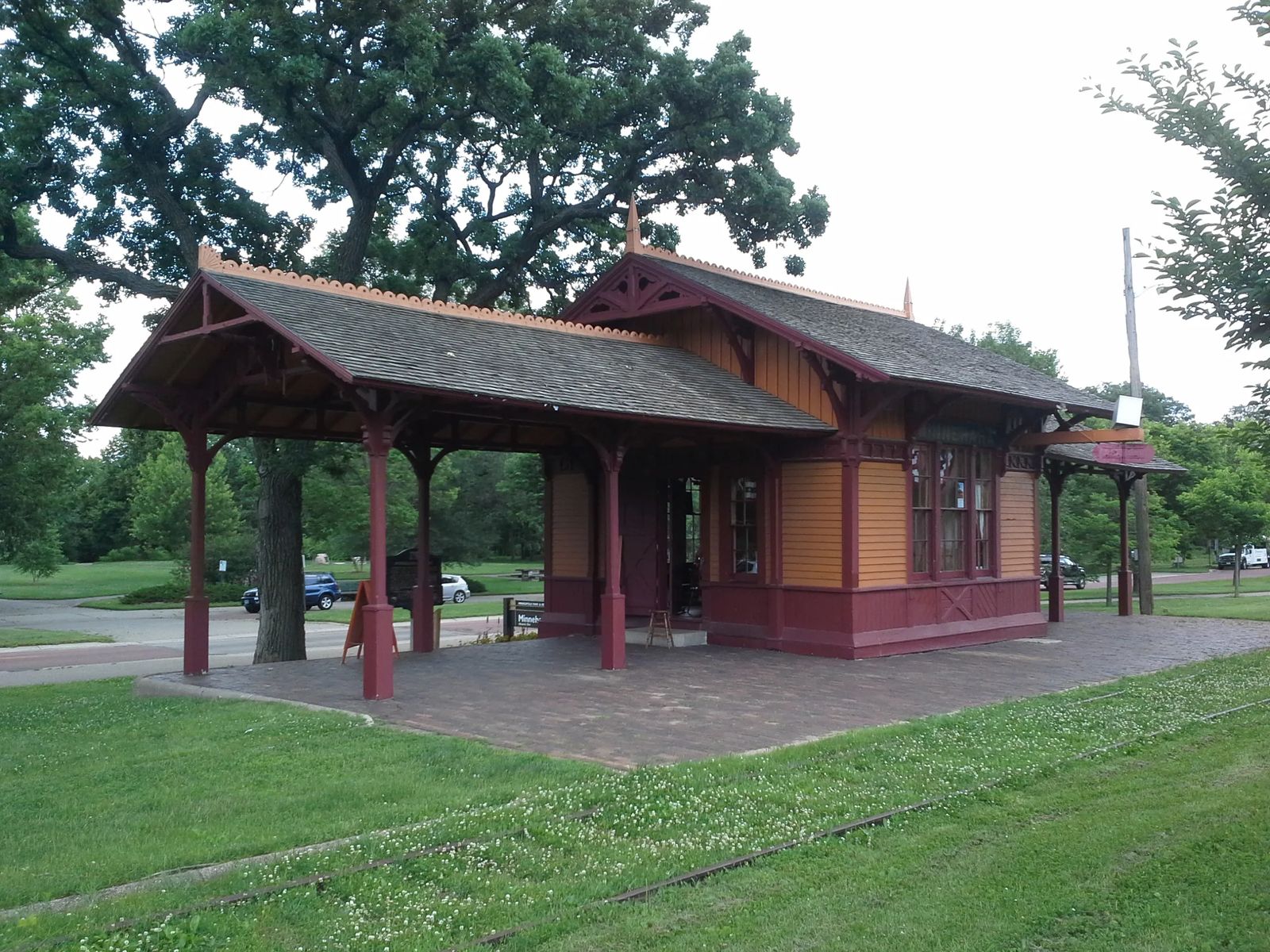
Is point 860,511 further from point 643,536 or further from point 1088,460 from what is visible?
point 1088,460

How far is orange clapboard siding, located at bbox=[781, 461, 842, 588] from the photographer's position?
14.9 m

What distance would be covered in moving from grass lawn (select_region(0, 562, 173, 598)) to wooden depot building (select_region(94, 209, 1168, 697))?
33364 millimetres

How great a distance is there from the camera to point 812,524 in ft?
49.7

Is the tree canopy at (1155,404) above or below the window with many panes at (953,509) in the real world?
above

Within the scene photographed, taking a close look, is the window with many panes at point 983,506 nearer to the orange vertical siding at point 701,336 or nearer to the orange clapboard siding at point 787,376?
the orange clapboard siding at point 787,376

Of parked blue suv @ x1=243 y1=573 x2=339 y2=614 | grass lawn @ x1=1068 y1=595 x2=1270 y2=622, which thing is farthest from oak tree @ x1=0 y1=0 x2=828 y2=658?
parked blue suv @ x1=243 y1=573 x2=339 y2=614

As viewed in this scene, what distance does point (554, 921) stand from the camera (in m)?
4.87

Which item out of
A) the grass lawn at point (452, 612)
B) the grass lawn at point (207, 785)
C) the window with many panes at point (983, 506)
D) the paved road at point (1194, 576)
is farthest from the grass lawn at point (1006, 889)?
the paved road at point (1194, 576)

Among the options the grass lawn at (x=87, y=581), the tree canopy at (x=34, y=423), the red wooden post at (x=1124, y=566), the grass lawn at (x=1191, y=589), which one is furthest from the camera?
the grass lawn at (x=87, y=581)

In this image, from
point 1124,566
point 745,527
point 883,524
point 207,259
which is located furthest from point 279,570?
point 1124,566

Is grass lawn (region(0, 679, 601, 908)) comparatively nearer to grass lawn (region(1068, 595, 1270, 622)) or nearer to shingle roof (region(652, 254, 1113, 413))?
shingle roof (region(652, 254, 1113, 413))

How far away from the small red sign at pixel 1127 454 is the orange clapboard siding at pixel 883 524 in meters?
3.23

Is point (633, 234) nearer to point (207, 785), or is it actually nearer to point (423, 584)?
point (423, 584)

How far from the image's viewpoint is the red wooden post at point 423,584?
1593 centimetres
